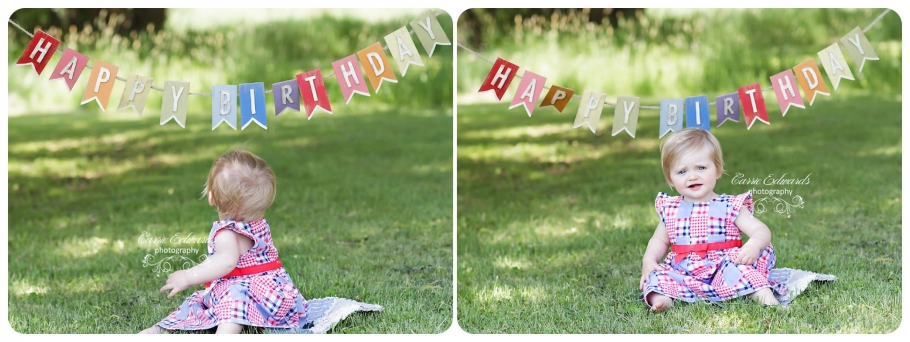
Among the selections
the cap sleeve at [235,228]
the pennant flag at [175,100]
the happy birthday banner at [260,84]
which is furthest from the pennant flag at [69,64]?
the cap sleeve at [235,228]

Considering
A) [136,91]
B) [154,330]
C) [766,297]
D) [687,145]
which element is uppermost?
[136,91]

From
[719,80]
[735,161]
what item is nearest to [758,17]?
[719,80]

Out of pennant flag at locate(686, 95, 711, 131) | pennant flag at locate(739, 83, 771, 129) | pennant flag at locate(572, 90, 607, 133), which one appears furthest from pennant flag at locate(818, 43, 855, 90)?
pennant flag at locate(572, 90, 607, 133)

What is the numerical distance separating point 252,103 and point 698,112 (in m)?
1.24

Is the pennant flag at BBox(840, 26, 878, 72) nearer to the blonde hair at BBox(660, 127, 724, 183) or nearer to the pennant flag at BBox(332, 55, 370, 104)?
the blonde hair at BBox(660, 127, 724, 183)

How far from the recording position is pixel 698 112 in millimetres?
2791

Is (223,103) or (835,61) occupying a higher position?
(835,61)

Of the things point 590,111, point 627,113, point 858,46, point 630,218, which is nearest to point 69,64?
point 590,111

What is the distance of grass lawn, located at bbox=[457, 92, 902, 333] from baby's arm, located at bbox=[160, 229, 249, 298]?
656mm

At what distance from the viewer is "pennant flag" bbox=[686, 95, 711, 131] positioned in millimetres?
2791

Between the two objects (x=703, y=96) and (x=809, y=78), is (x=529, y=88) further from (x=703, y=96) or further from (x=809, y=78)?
(x=809, y=78)

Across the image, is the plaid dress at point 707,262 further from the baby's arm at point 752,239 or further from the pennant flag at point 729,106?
the pennant flag at point 729,106

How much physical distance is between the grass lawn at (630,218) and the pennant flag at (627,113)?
45cm

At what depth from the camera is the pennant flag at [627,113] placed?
2.79 m
